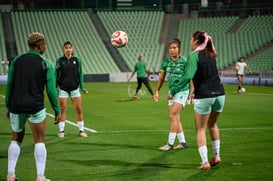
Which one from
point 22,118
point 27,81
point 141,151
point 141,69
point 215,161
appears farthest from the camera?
point 141,69

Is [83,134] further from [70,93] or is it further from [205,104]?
[205,104]

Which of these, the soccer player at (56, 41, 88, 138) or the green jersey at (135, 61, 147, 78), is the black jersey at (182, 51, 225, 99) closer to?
the soccer player at (56, 41, 88, 138)

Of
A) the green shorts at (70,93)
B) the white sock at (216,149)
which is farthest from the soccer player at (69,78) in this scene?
the white sock at (216,149)

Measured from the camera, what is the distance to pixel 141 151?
13.0 m

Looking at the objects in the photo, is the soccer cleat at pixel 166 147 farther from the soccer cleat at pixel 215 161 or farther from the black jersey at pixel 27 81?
the black jersey at pixel 27 81

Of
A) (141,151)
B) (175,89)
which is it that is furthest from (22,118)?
(175,89)

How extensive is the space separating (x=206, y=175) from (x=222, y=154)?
7.52ft

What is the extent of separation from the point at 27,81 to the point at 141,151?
4.58 m

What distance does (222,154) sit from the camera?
41.1 ft

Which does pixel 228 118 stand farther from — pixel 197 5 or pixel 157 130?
pixel 197 5

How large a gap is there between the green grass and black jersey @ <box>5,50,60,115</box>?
1601 millimetres

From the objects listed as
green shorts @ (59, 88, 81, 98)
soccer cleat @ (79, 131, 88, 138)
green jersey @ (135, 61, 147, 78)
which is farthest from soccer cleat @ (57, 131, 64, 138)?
green jersey @ (135, 61, 147, 78)

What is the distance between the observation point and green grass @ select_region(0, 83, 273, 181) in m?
10.5

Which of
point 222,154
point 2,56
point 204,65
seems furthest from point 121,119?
point 2,56
